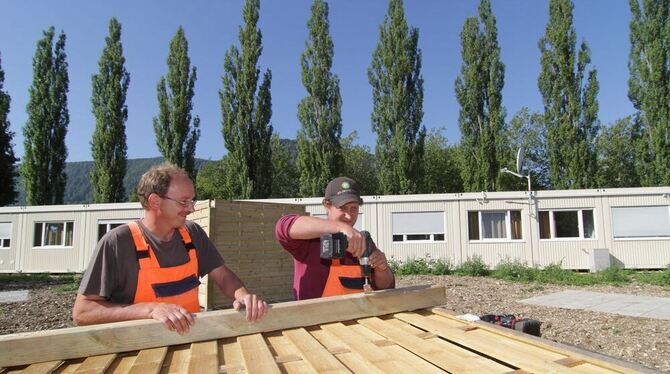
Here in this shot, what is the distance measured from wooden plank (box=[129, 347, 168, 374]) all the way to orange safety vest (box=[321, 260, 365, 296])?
1.27 meters

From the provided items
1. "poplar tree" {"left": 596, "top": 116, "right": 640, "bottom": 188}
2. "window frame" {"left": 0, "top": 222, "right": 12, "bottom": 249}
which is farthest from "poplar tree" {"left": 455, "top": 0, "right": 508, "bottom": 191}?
"window frame" {"left": 0, "top": 222, "right": 12, "bottom": 249}

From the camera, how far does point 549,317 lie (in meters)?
8.09

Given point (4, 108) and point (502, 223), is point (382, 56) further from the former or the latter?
point (4, 108)

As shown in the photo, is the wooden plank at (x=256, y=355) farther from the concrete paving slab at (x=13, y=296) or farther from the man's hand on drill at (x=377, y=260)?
the concrete paving slab at (x=13, y=296)

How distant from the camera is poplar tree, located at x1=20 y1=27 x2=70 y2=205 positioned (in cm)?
2811

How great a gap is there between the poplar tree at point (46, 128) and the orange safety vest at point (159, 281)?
31.6 meters

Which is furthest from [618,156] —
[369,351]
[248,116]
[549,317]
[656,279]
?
[369,351]

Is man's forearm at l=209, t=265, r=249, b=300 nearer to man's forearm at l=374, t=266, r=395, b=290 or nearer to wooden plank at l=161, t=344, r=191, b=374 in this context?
wooden plank at l=161, t=344, r=191, b=374

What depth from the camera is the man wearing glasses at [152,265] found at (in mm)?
2111

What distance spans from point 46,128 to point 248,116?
15.1 m

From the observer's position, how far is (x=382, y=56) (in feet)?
90.9

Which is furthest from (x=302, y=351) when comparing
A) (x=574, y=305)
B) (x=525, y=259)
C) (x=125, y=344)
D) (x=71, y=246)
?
(x=71, y=246)

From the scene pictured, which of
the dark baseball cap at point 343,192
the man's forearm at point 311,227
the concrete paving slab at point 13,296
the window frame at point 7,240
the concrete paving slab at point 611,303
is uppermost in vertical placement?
the dark baseball cap at point 343,192

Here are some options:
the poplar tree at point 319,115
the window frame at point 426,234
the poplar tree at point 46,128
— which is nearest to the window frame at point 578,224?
the window frame at point 426,234
